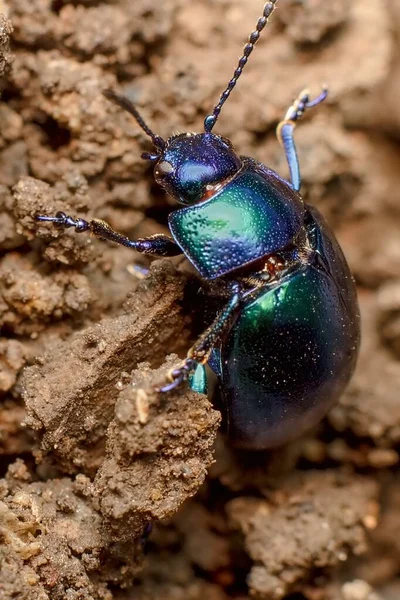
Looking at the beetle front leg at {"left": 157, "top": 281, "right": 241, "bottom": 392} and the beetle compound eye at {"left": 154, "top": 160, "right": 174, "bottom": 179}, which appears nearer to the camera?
the beetle front leg at {"left": 157, "top": 281, "right": 241, "bottom": 392}

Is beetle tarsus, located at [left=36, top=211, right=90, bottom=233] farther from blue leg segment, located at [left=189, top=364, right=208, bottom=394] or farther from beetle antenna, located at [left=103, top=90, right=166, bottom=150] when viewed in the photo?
blue leg segment, located at [left=189, top=364, right=208, bottom=394]

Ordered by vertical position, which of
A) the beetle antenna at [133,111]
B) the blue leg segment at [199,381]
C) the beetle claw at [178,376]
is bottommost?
the blue leg segment at [199,381]

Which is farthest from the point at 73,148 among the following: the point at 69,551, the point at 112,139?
the point at 69,551

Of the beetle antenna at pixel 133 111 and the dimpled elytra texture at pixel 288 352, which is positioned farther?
the beetle antenna at pixel 133 111

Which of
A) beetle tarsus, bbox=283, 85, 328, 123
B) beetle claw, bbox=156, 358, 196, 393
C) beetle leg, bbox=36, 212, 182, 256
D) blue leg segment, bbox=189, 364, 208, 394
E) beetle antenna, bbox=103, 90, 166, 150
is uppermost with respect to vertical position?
beetle antenna, bbox=103, 90, 166, 150

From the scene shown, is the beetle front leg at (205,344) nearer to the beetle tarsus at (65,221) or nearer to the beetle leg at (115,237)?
the beetle leg at (115,237)

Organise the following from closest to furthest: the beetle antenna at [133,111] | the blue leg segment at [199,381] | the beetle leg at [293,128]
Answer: the blue leg segment at [199,381], the beetle antenna at [133,111], the beetle leg at [293,128]

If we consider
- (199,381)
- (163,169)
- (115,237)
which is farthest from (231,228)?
(199,381)

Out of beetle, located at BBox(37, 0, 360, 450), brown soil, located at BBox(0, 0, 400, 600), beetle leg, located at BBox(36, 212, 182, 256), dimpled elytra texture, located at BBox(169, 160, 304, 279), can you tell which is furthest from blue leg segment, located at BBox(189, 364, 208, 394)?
beetle leg, located at BBox(36, 212, 182, 256)

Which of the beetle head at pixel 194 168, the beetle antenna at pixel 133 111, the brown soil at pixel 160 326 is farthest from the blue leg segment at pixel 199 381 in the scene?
the beetle antenna at pixel 133 111
